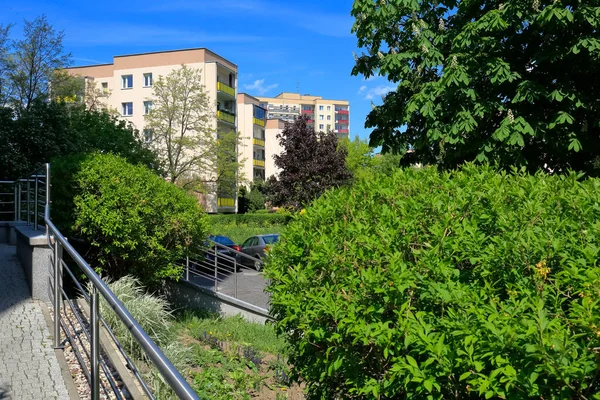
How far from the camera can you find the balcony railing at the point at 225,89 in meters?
54.3

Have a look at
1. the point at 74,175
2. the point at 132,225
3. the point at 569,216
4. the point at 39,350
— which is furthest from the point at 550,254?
the point at 74,175

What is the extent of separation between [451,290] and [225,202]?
2115 inches

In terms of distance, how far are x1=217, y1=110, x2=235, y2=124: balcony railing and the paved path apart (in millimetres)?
47682

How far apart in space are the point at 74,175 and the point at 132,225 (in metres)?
1.16

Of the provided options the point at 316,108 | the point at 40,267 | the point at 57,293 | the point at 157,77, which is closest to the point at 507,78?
the point at 57,293

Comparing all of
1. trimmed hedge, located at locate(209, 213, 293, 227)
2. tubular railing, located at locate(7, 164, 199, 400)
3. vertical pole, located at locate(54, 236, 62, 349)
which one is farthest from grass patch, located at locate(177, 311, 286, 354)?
trimmed hedge, located at locate(209, 213, 293, 227)

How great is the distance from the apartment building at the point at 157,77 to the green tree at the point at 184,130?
333 inches

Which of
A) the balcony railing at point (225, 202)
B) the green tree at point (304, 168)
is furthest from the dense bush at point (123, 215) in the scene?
the balcony railing at point (225, 202)

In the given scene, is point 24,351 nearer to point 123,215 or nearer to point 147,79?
point 123,215

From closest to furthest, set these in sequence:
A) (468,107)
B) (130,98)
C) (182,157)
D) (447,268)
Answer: (447,268)
(468,107)
(182,157)
(130,98)

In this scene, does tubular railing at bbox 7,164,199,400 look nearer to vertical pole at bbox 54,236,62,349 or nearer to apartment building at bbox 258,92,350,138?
vertical pole at bbox 54,236,62,349

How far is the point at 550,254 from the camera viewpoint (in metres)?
2.69

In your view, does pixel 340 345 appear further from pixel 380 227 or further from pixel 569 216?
pixel 569 216

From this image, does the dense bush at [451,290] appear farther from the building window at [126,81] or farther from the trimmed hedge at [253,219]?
the building window at [126,81]
